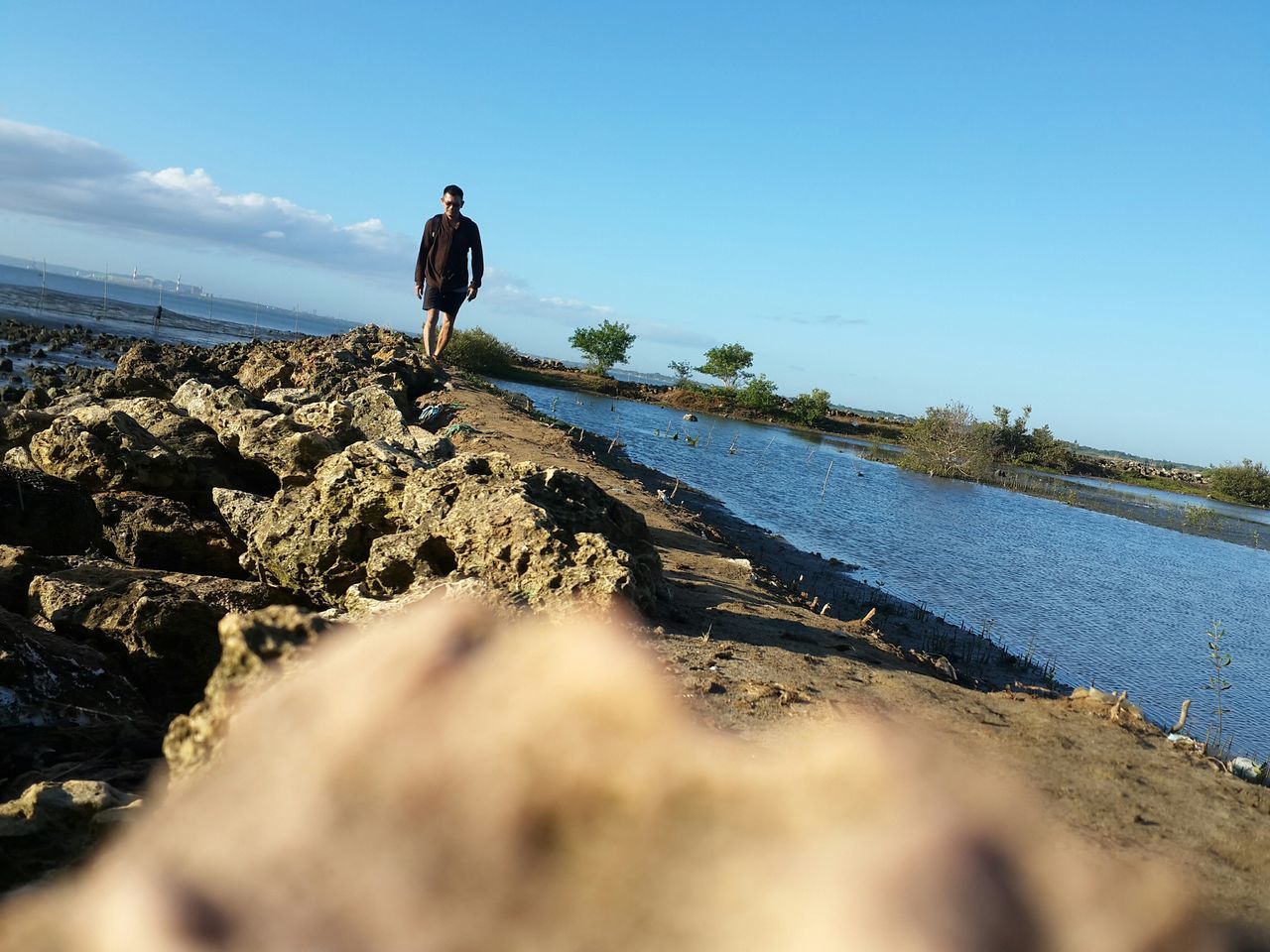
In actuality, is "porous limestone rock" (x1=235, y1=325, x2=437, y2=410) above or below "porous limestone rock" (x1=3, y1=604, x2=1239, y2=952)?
above

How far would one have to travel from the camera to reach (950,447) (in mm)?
41125

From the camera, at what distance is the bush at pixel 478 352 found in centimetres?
4462

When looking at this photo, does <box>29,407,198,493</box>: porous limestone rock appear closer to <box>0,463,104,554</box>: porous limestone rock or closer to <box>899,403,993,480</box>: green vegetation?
<box>0,463,104,554</box>: porous limestone rock

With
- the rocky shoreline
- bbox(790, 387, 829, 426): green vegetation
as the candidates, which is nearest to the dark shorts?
the rocky shoreline

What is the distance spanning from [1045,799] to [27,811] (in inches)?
154

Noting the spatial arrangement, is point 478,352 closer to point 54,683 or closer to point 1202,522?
point 1202,522

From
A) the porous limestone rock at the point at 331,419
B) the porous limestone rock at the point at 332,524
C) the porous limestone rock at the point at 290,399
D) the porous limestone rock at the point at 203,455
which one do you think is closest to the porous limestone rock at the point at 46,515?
the porous limestone rock at the point at 203,455

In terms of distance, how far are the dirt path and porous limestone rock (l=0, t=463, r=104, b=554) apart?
→ 5.01m

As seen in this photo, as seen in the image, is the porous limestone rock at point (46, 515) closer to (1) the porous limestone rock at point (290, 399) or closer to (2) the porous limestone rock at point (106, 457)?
(2) the porous limestone rock at point (106, 457)

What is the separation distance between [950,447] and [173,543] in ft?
130

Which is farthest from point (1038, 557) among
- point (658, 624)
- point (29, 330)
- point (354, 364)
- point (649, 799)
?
point (29, 330)

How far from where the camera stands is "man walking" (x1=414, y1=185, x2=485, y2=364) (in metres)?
12.7

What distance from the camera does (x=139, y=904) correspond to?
230 centimetres

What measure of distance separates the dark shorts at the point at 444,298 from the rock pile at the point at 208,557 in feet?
15.4
